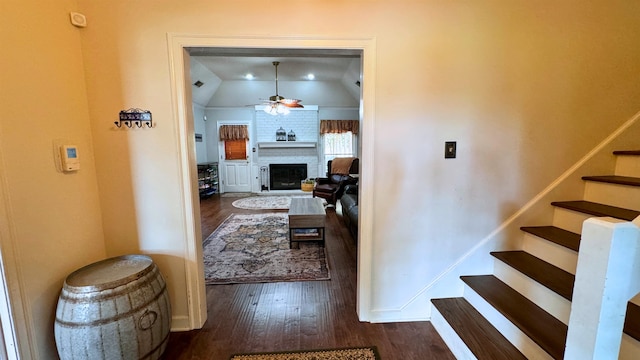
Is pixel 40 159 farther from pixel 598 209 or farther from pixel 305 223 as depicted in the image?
pixel 598 209

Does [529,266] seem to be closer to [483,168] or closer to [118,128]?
[483,168]

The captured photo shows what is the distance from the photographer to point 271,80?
6.78 m

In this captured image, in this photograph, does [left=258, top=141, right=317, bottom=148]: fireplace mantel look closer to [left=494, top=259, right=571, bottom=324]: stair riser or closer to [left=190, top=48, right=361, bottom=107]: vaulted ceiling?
[left=190, top=48, right=361, bottom=107]: vaulted ceiling

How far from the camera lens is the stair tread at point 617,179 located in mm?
1570

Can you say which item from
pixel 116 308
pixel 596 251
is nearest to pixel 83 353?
pixel 116 308

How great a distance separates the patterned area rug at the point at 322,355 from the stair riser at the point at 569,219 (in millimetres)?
1518

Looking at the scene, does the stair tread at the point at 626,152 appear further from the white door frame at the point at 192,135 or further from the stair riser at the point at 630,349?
the white door frame at the point at 192,135

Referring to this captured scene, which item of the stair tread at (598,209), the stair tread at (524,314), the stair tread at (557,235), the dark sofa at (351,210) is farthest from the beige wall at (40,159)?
the stair tread at (598,209)

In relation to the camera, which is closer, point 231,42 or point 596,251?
point 596,251

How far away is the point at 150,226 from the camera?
1739mm

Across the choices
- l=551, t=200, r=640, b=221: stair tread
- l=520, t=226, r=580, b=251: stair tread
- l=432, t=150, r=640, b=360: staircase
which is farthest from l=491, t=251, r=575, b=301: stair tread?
l=551, t=200, r=640, b=221: stair tread

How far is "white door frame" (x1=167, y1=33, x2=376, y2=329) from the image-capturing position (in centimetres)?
163

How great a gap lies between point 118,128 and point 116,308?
105 cm

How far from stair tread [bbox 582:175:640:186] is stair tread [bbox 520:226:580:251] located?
1.28ft
